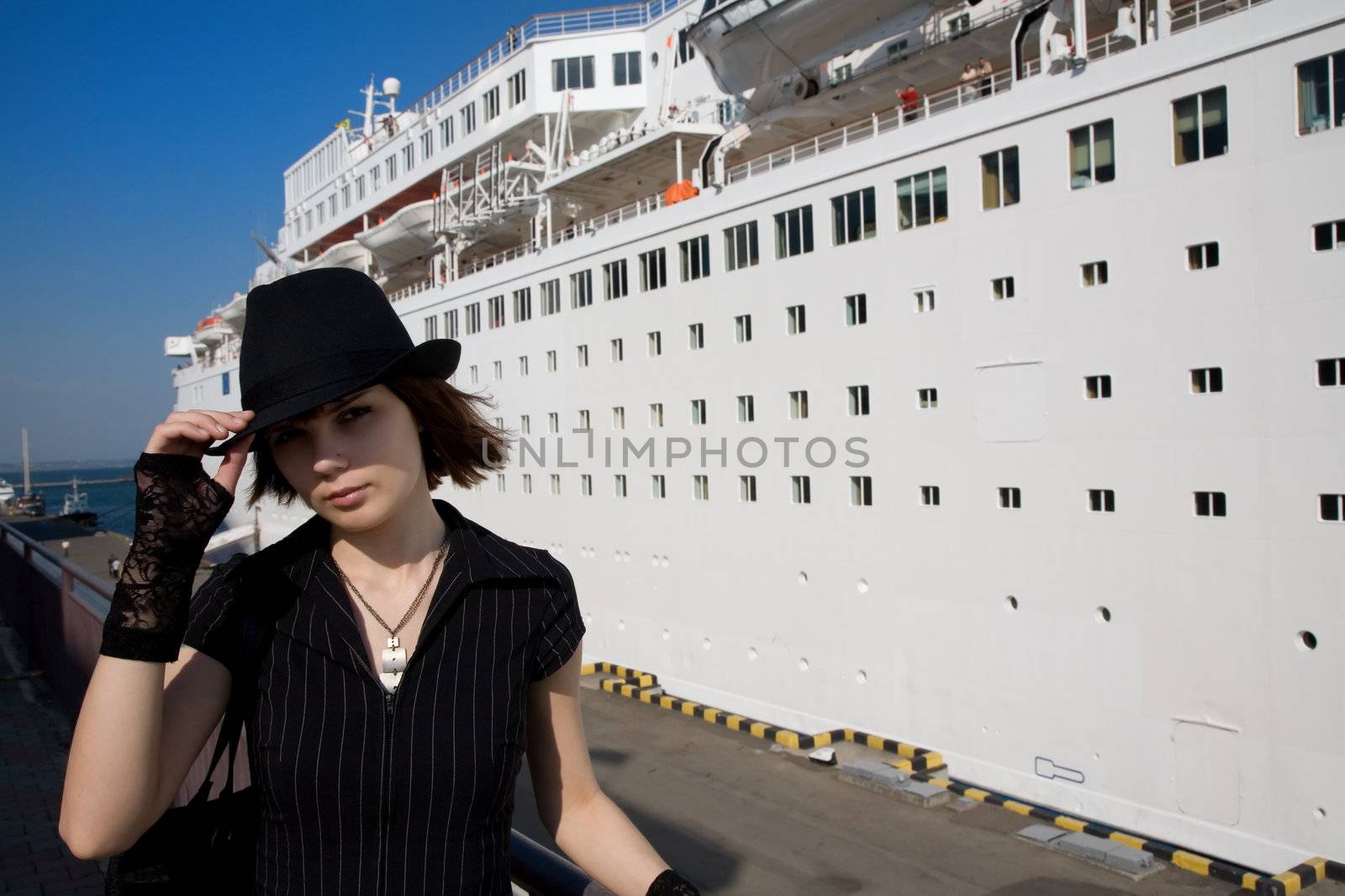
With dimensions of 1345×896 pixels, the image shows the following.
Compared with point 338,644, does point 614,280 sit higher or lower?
higher

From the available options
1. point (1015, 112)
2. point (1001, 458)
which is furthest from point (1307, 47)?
point (1001, 458)

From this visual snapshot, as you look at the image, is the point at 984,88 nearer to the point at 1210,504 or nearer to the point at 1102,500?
the point at 1102,500

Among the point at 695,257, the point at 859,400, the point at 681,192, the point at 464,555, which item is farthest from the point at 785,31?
the point at 464,555

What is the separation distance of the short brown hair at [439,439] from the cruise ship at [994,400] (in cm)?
853

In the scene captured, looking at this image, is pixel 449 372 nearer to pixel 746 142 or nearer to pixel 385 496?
pixel 385 496

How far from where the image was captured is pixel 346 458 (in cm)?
168

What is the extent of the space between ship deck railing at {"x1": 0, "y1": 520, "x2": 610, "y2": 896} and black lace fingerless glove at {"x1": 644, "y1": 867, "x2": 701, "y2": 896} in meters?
0.09

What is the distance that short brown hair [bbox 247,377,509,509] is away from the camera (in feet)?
6.04

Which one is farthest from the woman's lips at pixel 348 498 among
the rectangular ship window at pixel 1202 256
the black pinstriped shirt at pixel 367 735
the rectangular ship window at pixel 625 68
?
the rectangular ship window at pixel 625 68

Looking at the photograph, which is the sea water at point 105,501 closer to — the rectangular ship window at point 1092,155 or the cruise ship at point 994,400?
the cruise ship at point 994,400

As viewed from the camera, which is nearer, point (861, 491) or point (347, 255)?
point (861, 491)

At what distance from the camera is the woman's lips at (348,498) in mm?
1688

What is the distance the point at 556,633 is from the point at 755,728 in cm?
1170

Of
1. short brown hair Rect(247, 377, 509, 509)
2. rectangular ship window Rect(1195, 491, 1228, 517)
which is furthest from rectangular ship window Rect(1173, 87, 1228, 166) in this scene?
short brown hair Rect(247, 377, 509, 509)
